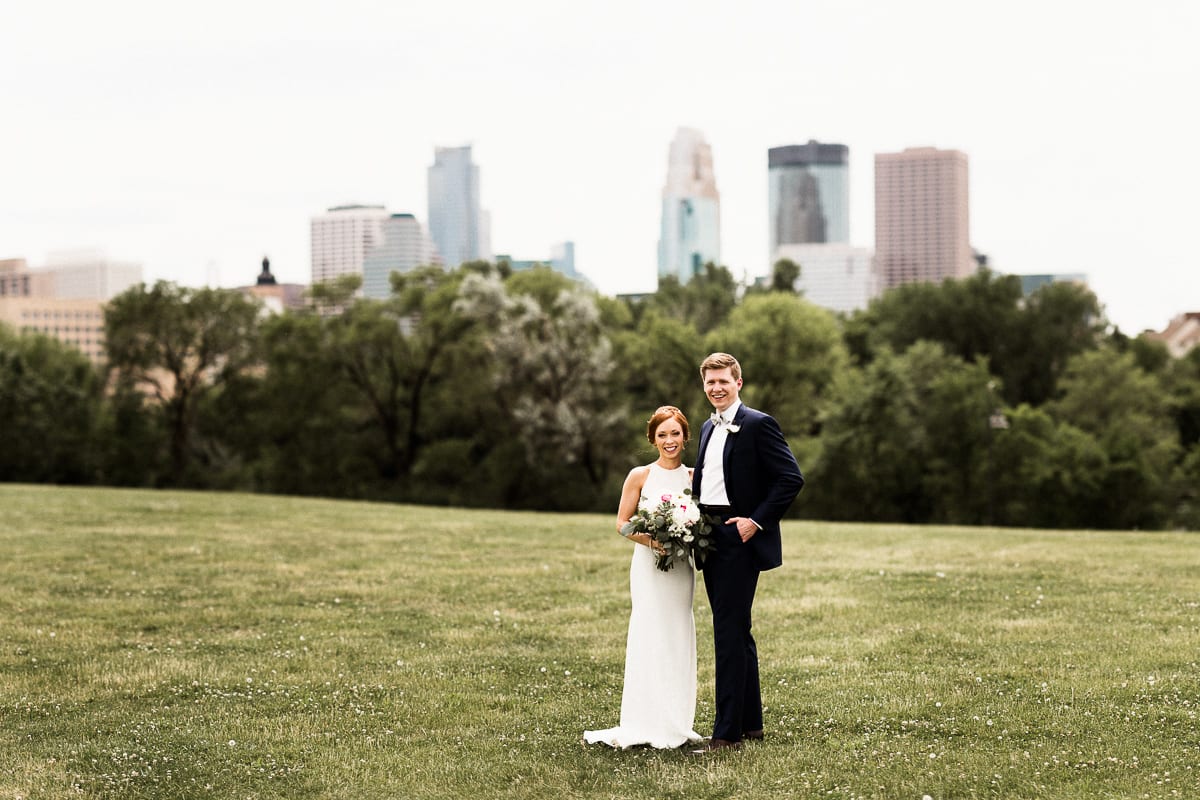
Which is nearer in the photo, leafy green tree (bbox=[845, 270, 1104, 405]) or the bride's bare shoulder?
the bride's bare shoulder

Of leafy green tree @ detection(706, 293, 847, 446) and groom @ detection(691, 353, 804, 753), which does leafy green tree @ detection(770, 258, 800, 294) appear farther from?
groom @ detection(691, 353, 804, 753)

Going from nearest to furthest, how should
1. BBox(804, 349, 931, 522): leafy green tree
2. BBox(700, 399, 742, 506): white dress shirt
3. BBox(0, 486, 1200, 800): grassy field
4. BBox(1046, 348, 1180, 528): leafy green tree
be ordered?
BBox(0, 486, 1200, 800): grassy field → BBox(700, 399, 742, 506): white dress shirt → BBox(1046, 348, 1180, 528): leafy green tree → BBox(804, 349, 931, 522): leafy green tree

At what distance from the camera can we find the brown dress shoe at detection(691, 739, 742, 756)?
8.79 meters

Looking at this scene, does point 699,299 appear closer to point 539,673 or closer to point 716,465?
point 539,673

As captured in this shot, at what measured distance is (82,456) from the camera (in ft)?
201

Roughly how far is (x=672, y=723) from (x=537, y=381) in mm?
49651

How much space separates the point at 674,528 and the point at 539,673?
3724 mm

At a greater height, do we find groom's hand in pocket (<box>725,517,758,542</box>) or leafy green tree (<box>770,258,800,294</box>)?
leafy green tree (<box>770,258,800,294</box>)

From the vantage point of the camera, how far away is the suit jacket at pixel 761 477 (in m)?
8.73

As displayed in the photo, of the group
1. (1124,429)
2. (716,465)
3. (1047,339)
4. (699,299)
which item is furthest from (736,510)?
(699,299)

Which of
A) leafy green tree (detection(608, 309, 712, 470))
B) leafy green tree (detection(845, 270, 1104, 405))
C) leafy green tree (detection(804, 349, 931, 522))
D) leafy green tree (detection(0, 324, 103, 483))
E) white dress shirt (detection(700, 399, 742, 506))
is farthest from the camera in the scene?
leafy green tree (detection(845, 270, 1104, 405))

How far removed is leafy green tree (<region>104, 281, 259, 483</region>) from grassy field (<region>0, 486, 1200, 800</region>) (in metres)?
42.4

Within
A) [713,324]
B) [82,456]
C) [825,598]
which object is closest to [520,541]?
[825,598]

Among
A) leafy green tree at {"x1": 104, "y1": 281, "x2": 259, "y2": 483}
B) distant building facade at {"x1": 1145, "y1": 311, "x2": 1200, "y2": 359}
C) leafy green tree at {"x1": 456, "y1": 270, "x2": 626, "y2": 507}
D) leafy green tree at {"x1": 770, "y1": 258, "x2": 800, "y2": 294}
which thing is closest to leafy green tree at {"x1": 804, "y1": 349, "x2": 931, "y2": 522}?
leafy green tree at {"x1": 456, "y1": 270, "x2": 626, "y2": 507}
